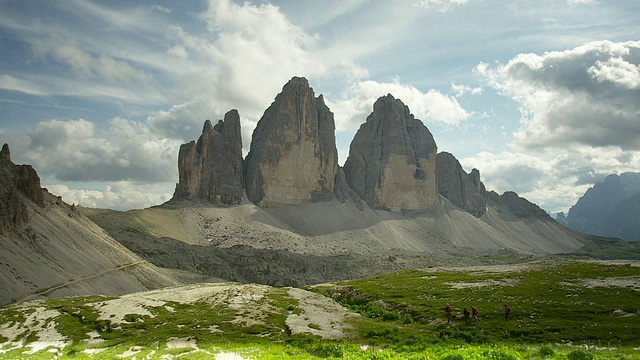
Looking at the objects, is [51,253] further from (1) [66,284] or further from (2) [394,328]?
(2) [394,328]

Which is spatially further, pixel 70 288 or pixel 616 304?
pixel 70 288

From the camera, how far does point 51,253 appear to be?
A: 7938 centimetres

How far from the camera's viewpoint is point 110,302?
2009 inches

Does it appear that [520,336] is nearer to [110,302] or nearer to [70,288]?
[110,302]

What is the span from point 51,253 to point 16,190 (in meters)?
18.9

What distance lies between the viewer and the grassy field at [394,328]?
25.7 metres

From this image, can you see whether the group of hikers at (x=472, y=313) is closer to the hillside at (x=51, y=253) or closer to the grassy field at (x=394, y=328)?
the grassy field at (x=394, y=328)

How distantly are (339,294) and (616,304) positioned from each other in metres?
31.6

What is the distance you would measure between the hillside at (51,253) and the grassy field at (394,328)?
18457mm

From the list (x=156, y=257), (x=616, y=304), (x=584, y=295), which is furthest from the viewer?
(x=156, y=257)

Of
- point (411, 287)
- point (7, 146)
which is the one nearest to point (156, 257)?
point (7, 146)

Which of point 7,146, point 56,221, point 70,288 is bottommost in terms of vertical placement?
point 70,288

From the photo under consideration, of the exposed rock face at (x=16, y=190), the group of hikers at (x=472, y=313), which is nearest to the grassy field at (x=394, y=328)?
the group of hikers at (x=472, y=313)

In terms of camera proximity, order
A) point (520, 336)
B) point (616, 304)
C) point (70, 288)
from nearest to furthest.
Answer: point (520, 336), point (616, 304), point (70, 288)
